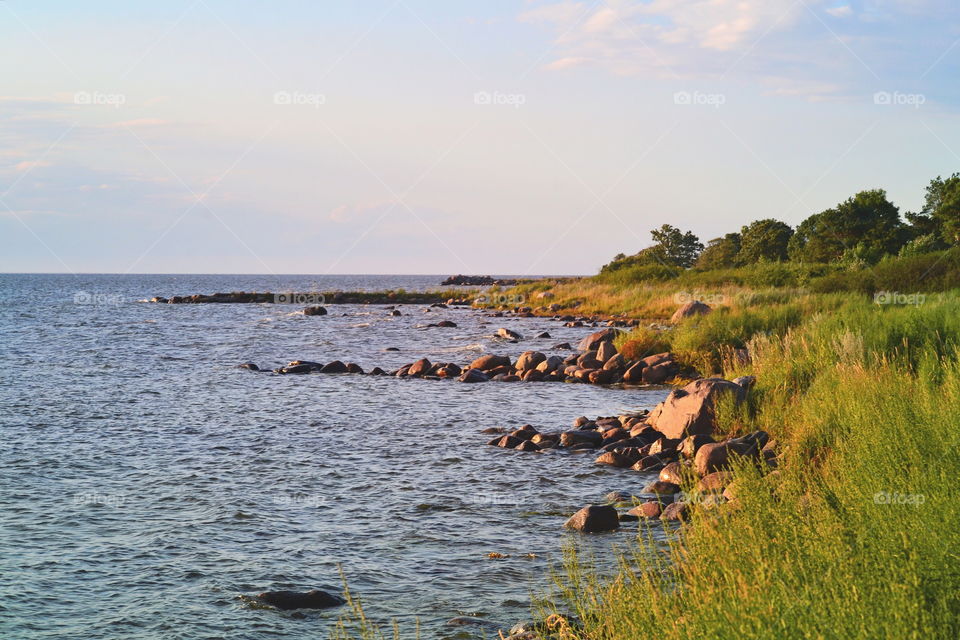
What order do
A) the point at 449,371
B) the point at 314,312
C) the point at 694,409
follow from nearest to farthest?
the point at 694,409 → the point at 449,371 → the point at 314,312

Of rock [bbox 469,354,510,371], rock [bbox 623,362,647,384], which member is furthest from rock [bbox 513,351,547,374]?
rock [bbox 623,362,647,384]

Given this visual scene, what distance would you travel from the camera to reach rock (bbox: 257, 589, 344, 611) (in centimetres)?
815

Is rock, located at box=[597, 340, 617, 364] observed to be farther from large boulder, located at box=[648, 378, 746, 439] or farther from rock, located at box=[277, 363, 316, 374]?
large boulder, located at box=[648, 378, 746, 439]

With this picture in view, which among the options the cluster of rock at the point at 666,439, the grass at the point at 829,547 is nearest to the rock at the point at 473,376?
→ the cluster of rock at the point at 666,439

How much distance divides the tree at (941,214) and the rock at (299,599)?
49.3m

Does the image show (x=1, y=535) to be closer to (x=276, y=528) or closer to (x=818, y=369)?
(x=276, y=528)

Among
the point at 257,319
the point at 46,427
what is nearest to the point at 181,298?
the point at 257,319

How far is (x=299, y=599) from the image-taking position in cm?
823

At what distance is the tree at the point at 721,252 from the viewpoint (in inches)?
3172

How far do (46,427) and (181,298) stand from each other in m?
72.5

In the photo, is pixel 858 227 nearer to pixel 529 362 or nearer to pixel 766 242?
pixel 766 242

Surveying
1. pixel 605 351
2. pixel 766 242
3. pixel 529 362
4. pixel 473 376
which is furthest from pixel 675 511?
pixel 766 242

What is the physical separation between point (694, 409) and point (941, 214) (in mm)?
48675

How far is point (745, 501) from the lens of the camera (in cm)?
607
